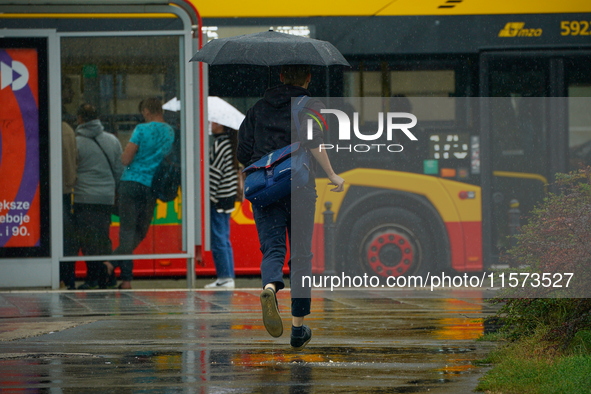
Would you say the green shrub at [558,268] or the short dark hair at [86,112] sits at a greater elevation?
the short dark hair at [86,112]

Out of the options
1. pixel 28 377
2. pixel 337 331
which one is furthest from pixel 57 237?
pixel 28 377

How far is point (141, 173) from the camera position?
952cm

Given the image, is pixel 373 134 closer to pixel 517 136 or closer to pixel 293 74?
pixel 517 136

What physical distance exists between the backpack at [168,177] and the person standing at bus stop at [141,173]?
5 cm

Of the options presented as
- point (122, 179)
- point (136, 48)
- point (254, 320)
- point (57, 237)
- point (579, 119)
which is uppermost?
point (136, 48)

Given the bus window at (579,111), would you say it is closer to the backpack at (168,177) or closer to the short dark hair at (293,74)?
the backpack at (168,177)

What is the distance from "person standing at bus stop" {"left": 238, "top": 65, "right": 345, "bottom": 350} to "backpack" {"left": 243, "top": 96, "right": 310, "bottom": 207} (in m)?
0.07

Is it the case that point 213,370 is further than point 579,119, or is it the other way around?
point 579,119

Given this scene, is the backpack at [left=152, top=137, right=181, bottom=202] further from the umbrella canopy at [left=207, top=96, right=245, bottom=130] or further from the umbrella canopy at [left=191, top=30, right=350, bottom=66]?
the umbrella canopy at [left=191, top=30, right=350, bottom=66]

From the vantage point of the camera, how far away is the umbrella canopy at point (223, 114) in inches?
392

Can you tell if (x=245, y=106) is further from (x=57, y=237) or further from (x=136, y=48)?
(x=57, y=237)

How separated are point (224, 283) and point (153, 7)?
3.18 meters

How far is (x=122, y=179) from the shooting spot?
31.3ft

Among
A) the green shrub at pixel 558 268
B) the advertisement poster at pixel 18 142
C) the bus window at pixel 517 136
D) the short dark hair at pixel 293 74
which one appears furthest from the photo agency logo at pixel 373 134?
the green shrub at pixel 558 268
